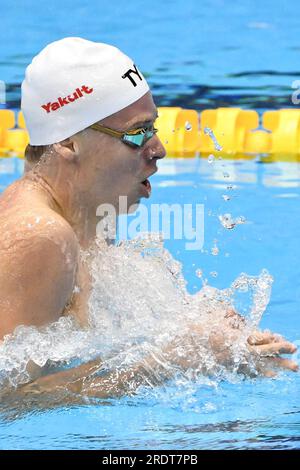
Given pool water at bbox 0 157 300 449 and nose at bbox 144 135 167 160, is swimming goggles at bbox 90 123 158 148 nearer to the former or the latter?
nose at bbox 144 135 167 160

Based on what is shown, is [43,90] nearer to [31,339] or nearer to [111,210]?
[111,210]

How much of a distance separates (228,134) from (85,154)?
3.67m

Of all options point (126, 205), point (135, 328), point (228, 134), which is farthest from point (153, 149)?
point (228, 134)

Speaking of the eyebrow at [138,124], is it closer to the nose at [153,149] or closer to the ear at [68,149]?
the nose at [153,149]

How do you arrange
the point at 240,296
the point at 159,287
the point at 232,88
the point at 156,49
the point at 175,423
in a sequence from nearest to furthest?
the point at 175,423 → the point at 159,287 → the point at 240,296 → the point at 232,88 → the point at 156,49

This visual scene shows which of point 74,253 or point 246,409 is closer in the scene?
point 74,253

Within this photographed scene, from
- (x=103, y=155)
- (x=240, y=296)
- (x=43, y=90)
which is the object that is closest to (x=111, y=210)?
(x=103, y=155)

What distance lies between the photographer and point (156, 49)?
823 cm

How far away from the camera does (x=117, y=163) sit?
2881 millimetres

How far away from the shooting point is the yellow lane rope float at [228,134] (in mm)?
6414

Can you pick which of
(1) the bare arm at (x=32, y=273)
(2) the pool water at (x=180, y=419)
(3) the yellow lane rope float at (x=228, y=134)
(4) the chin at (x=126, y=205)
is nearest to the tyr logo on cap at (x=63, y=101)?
(4) the chin at (x=126, y=205)

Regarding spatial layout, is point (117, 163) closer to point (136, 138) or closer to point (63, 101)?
point (136, 138)
